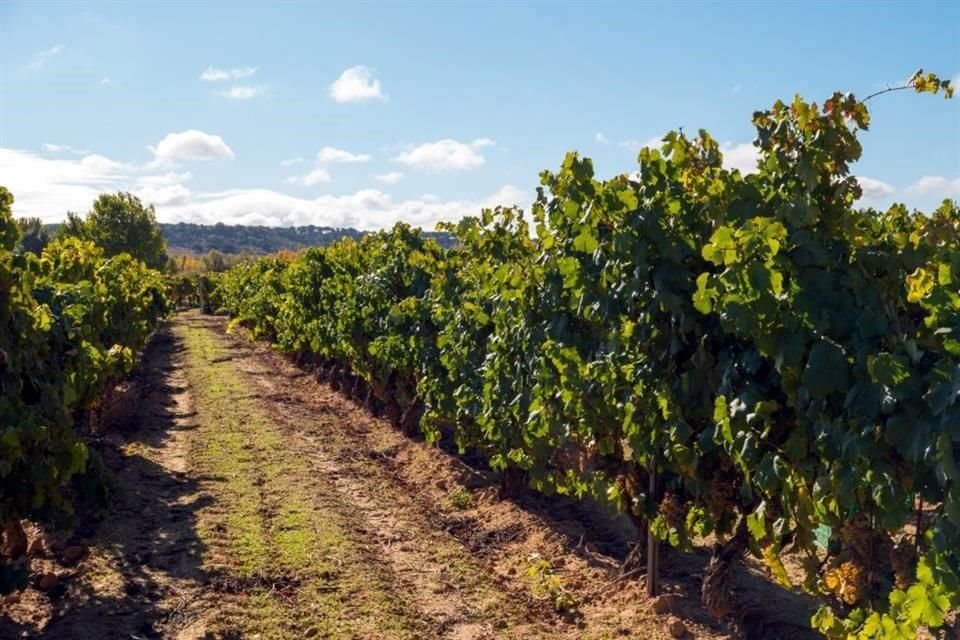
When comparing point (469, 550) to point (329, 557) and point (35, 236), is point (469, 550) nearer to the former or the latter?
point (329, 557)

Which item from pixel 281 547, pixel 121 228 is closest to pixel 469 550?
pixel 281 547

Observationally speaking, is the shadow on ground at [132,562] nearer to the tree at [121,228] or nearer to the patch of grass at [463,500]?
the patch of grass at [463,500]

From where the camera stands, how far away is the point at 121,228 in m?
58.3

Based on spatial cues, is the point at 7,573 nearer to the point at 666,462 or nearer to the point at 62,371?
the point at 62,371

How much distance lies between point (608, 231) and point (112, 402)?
1126 centimetres

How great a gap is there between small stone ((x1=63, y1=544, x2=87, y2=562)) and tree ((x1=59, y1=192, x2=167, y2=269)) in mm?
53506

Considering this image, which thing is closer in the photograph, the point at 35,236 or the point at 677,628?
the point at 677,628

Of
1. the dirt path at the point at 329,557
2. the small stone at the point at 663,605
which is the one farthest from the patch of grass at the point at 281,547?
the small stone at the point at 663,605

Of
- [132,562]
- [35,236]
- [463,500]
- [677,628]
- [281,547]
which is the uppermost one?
[35,236]

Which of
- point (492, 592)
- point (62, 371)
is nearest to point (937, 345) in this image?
point (492, 592)

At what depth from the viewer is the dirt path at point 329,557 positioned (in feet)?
19.1

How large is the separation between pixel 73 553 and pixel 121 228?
56.6 metres

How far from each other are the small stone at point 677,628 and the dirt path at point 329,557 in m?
0.04

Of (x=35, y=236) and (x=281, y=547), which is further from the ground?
(x=35, y=236)
